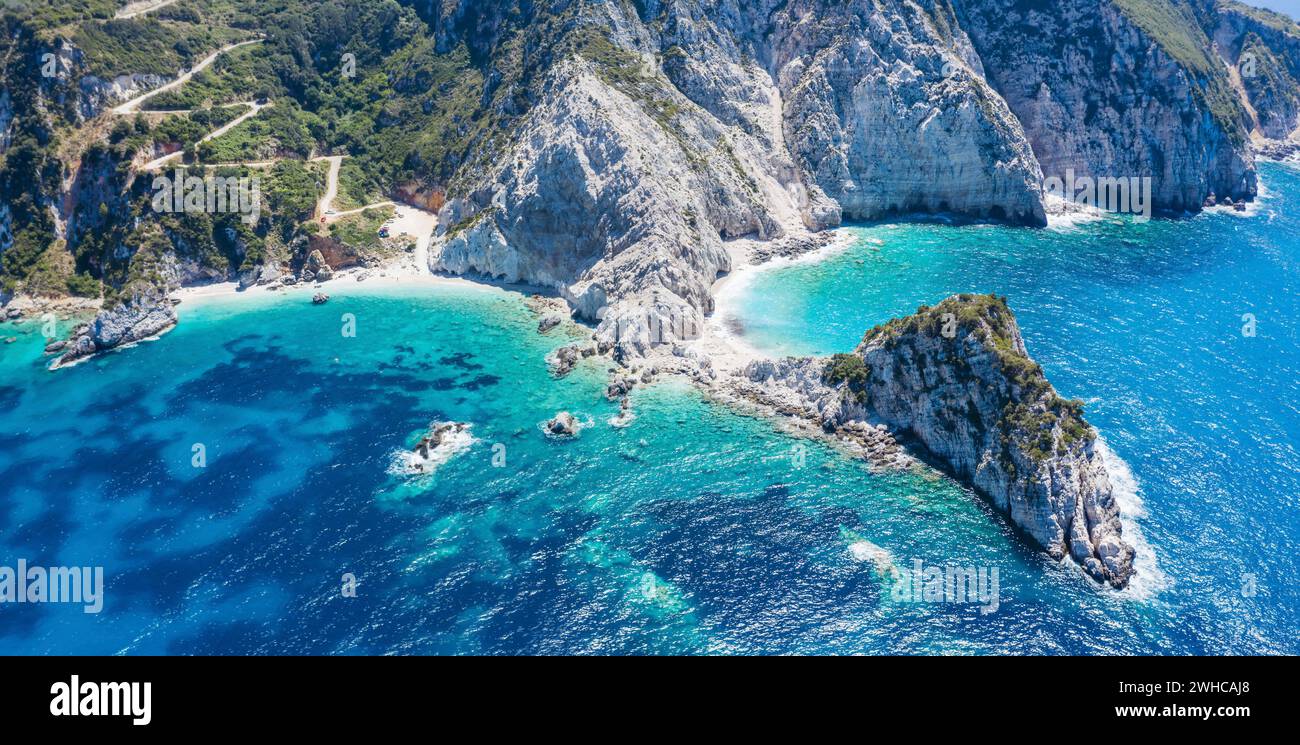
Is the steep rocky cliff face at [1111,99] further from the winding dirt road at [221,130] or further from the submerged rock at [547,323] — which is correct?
the winding dirt road at [221,130]

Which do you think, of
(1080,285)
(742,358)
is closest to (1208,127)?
(1080,285)

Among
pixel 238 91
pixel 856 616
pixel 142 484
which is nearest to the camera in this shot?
pixel 856 616

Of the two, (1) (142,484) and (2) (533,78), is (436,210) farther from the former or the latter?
(1) (142,484)

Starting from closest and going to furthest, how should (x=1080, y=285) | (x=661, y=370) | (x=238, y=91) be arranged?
(x=661, y=370) → (x=1080, y=285) → (x=238, y=91)

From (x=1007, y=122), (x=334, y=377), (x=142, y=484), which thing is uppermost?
(x=1007, y=122)

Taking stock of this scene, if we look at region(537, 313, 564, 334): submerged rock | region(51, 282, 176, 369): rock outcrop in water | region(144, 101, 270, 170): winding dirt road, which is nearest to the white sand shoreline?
region(537, 313, 564, 334): submerged rock

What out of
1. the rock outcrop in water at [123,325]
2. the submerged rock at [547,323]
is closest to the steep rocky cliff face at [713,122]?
the submerged rock at [547,323]

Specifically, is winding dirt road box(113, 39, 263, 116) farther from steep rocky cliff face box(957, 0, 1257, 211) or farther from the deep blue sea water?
steep rocky cliff face box(957, 0, 1257, 211)

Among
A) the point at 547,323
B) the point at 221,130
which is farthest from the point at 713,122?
the point at 221,130
